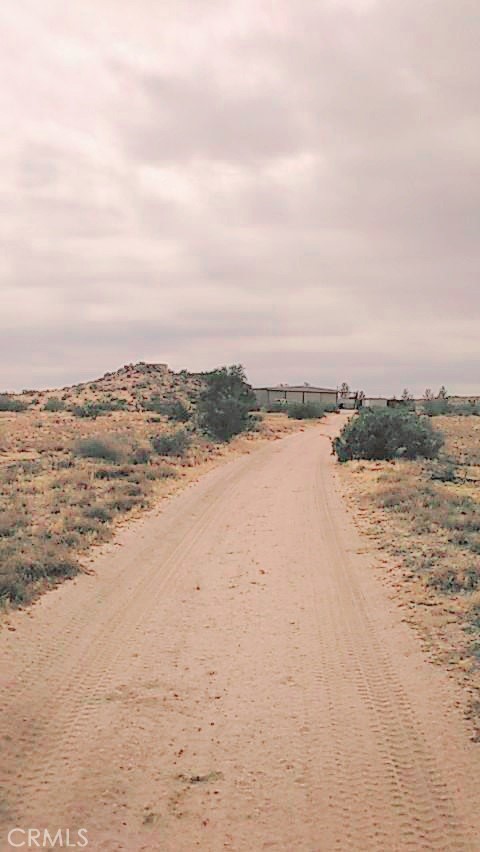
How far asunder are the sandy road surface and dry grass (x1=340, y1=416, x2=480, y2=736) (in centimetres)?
48

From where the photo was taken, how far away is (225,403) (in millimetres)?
45438

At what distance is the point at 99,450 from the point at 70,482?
24.3ft

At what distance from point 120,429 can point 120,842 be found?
39.0m

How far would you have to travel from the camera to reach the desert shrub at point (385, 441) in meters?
33.3

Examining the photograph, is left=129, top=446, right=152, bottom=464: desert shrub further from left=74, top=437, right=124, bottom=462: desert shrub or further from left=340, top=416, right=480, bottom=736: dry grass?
left=340, top=416, right=480, bottom=736: dry grass

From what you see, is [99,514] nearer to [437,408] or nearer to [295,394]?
[437,408]

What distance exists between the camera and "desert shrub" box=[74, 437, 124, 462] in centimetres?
2912

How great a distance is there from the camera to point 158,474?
1019 inches

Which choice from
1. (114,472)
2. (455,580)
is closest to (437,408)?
(114,472)

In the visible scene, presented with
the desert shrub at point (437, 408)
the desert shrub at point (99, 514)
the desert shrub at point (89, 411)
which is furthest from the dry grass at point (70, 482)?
the desert shrub at point (437, 408)

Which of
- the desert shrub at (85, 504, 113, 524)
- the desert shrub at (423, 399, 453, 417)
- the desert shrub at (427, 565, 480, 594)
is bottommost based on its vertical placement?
the desert shrub at (427, 565, 480, 594)

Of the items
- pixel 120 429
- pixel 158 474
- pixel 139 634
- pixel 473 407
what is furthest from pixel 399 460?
pixel 473 407

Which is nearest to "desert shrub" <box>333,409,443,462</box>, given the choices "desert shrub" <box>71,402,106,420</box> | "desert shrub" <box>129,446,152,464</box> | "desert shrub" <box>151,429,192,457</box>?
"desert shrub" <box>151,429,192,457</box>

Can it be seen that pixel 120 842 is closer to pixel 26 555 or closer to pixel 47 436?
pixel 26 555
